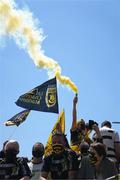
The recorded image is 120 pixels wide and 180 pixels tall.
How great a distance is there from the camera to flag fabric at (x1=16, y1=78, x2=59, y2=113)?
16.3 m

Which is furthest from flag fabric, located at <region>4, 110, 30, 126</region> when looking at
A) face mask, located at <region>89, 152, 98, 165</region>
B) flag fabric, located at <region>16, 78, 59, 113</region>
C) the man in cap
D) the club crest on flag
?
face mask, located at <region>89, 152, 98, 165</region>

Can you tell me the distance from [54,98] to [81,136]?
4.45 m

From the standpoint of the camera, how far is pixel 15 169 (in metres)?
9.43

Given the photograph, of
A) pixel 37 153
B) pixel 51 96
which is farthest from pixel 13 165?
pixel 51 96

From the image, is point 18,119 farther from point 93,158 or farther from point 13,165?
point 93,158

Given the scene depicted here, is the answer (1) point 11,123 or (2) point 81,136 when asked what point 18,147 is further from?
(1) point 11,123

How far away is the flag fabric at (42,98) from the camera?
1630 centimetres

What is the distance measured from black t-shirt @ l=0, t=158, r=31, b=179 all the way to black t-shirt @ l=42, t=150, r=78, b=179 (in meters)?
0.38

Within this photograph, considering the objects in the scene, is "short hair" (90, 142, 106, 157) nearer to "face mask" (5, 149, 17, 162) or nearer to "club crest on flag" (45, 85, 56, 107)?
"face mask" (5, 149, 17, 162)

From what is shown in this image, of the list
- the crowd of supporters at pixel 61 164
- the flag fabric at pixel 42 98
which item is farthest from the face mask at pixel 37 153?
the flag fabric at pixel 42 98

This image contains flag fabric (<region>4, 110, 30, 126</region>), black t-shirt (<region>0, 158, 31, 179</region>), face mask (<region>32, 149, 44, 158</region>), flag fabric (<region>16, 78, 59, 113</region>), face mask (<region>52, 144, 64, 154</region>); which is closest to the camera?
black t-shirt (<region>0, 158, 31, 179</region>)

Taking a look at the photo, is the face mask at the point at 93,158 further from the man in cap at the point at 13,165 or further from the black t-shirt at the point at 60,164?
the man in cap at the point at 13,165

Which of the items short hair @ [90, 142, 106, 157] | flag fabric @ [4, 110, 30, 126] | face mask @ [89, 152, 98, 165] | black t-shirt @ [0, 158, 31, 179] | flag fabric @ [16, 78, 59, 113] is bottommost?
black t-shirt @ [0, 158, 31, 179]

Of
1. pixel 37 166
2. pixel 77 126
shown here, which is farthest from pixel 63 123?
pixel 37 166
